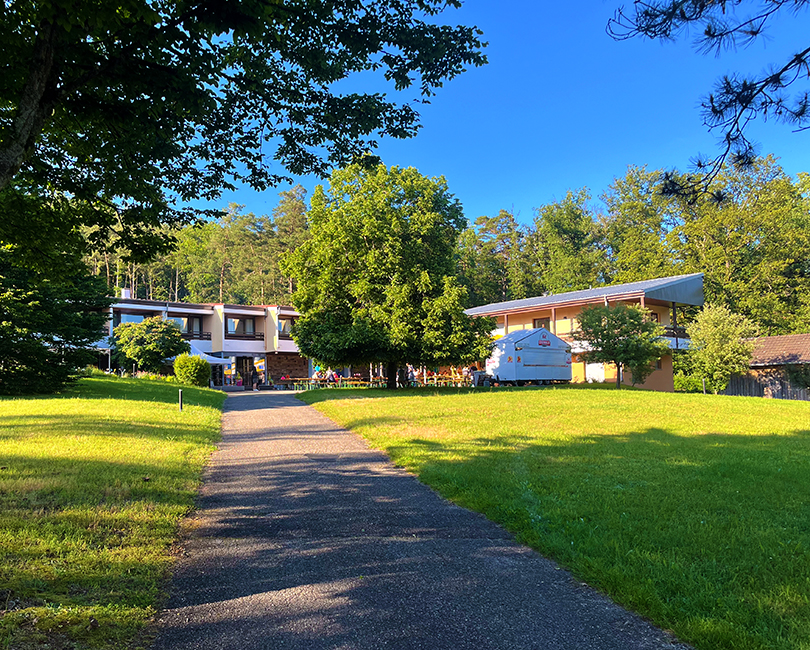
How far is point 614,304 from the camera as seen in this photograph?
3153 centimetres

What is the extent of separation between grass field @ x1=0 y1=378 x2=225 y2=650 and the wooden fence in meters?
32.7

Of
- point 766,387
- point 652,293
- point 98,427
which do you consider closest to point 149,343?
point 98,427

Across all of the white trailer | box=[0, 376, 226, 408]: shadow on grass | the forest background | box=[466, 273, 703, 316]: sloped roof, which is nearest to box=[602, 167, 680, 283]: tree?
the forest background

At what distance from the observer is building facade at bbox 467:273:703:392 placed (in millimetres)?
32719

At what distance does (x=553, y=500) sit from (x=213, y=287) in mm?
63677

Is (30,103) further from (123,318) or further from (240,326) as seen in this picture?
(240,326)

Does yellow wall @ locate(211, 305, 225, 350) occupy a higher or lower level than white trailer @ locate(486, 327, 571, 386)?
Result: higher

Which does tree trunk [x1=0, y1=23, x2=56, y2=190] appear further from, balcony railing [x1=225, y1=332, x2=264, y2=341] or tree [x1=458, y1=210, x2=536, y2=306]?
tree [x1=458, y1=210, x2=536, y2=306]

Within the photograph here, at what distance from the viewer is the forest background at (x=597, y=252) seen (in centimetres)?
3969

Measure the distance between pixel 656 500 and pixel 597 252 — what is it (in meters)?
50.9

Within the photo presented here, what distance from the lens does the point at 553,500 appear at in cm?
549

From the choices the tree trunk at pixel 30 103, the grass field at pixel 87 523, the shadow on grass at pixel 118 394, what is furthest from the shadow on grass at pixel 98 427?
the tree trunk at pixel 30 103

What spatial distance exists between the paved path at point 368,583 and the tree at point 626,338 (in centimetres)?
2072

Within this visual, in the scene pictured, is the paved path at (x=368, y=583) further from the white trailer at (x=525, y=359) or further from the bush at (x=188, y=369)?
the bush at (x=188, y=369)
